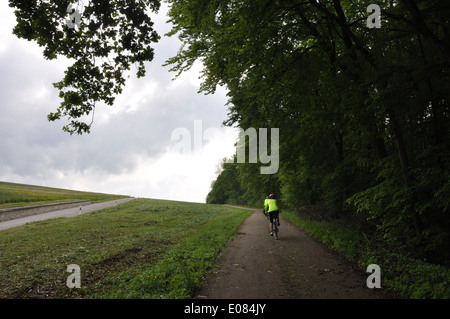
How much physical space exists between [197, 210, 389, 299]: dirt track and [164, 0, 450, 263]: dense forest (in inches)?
85.3

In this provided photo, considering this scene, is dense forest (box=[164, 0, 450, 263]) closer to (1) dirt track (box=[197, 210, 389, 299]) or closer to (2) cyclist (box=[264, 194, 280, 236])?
(1) dirt track (box=[197, 210, 389, 299])

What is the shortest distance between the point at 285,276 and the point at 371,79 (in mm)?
5817

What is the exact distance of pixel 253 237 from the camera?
1159 centimetres

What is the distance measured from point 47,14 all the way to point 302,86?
8453mm

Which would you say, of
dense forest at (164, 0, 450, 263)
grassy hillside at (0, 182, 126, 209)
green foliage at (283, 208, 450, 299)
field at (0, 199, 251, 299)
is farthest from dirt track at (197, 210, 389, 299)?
grassy hillside at (0, 182, 126, 209)

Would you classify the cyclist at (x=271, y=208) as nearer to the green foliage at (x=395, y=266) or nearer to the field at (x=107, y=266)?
the green foliage at (x=395, y=266)

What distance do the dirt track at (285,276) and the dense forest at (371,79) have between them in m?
2.17

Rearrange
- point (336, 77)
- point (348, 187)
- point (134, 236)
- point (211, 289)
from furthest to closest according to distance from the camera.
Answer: point (134, 236) < point (348, 187) < point (336, 77) < point (211, 289)

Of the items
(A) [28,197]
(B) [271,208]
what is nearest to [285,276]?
(B) [271,208]

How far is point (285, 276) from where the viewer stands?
589cm

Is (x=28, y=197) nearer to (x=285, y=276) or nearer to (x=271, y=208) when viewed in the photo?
(x=271, y=208)
